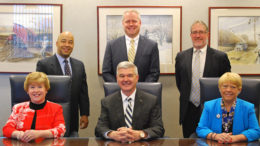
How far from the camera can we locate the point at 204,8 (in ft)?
13.3

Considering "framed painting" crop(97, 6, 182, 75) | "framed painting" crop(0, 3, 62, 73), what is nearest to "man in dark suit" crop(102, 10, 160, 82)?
"framed painting" crop(97, 6, 182, 75)

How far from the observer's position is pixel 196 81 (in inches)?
125

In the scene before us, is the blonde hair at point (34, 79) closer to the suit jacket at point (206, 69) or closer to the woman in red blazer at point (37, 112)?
the woman in red blazer at point (37, 112)

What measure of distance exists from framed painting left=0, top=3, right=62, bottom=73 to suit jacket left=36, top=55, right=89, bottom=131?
94cm

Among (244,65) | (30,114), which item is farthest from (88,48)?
(244,65)

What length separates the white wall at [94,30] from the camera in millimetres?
4027

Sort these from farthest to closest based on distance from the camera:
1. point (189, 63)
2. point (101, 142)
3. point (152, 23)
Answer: point (152, 23) < point (189, 63) < point (101, 142)

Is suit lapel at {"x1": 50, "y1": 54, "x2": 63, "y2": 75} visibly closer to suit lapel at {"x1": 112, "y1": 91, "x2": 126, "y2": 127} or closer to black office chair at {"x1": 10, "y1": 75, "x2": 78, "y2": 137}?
black office chair at {"x1": 10, "y1": 75, "x2": 78, "y2": 137}

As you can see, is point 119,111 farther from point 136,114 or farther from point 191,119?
point 191,119

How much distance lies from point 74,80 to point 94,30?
113 centimetres

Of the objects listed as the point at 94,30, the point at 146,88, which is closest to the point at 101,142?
the point at 146,88

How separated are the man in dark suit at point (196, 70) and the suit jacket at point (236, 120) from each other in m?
0.82

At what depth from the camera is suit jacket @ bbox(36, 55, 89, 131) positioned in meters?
3.10

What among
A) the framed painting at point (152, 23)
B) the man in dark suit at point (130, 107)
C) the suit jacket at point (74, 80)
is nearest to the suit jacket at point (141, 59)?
the suit jacket at point (74, 80)
